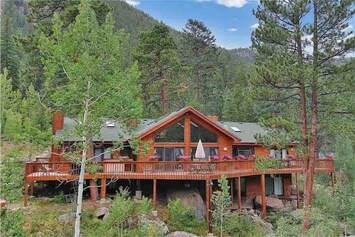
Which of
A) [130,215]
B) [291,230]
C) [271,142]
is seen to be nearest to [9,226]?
[130,215]

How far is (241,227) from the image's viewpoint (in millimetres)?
16750

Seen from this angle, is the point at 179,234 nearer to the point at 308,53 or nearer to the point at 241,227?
the point at 241,227

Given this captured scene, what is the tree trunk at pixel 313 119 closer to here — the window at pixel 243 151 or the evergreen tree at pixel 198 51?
the window at pixel 243 151

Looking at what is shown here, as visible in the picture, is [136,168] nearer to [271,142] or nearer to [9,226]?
[271,142]

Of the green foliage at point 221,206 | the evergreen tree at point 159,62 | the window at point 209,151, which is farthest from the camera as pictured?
the evergreen tree at point 159,62

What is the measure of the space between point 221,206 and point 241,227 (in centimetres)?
154

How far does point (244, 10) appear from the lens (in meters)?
21.2

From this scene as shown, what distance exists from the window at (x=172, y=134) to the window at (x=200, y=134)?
590 mm

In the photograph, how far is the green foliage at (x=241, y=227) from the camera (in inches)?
648

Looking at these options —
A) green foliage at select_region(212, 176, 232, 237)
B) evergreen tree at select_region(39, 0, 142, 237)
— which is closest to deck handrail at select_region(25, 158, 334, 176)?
green foliage at select_region(212, 176, 232, 237)

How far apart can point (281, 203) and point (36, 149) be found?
1533cm

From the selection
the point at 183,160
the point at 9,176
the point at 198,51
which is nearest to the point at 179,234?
the point at 183,160

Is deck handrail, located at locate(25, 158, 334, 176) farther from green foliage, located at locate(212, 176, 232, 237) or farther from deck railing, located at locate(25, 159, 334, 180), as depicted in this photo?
green foliage, located at locate(212, 176, 232, 237)

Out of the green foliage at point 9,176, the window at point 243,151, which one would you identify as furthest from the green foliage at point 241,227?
the green foliage at point 9,176
